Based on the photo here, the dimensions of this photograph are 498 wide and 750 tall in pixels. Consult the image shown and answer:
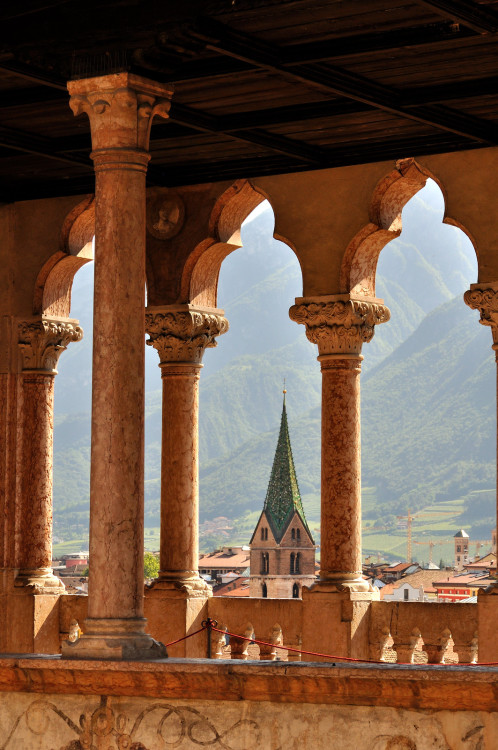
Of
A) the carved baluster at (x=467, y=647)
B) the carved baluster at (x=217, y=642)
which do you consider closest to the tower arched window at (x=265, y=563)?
the carved baluster at (x=217, y=642)

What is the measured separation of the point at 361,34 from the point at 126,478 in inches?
177

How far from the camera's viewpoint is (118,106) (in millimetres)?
12438

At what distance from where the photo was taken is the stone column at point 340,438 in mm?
18141

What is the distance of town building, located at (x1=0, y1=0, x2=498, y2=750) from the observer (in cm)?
1128

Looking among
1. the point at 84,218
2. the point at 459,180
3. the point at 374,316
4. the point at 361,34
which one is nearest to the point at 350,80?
the point at 361,34

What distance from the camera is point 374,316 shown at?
18547mm

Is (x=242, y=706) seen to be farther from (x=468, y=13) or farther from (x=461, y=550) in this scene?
(x=461, y=550)

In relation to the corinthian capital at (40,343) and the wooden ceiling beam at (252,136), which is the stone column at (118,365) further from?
the corinthian capital at (40,343)

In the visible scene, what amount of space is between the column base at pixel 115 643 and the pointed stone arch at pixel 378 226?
7.26m

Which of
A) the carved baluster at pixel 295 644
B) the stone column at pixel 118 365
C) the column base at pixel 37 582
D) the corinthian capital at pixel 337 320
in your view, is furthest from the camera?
the column base at pixel 37 582

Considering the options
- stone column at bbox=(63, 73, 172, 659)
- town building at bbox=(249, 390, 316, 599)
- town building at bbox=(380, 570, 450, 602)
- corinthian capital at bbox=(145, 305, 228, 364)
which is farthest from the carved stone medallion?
town building at bbox=(249, 390, 316, 599)

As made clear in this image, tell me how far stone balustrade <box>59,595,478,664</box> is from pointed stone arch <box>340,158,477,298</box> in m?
3.75

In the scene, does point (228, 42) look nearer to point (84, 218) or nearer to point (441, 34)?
point (441, 34)

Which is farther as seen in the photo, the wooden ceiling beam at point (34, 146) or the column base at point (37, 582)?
the column base at point (37, 582)
